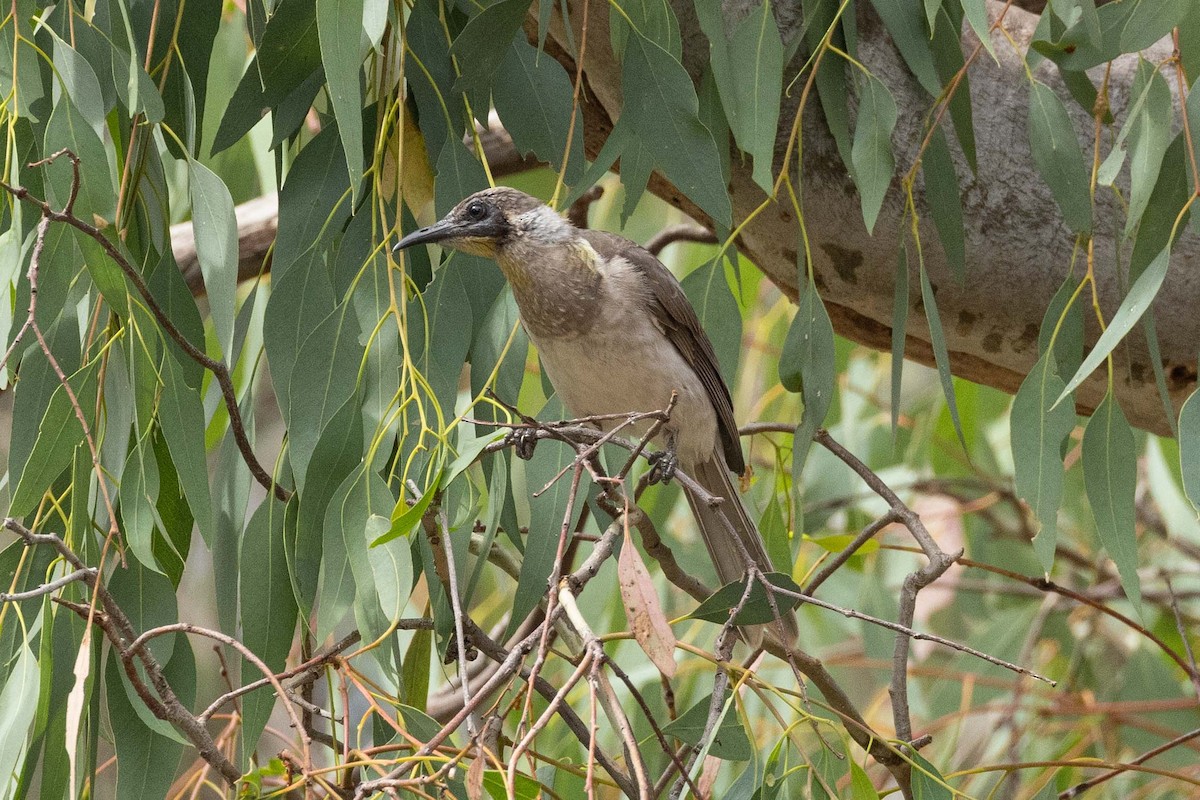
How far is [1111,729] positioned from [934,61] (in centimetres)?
236

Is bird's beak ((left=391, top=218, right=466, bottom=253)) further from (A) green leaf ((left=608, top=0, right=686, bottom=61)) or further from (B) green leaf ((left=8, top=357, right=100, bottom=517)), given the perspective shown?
(B) green leaf ((left=8, top=357, right=100, bottom=517))

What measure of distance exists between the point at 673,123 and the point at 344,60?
522mm

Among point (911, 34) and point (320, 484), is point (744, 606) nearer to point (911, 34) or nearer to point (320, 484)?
point (320, 484)

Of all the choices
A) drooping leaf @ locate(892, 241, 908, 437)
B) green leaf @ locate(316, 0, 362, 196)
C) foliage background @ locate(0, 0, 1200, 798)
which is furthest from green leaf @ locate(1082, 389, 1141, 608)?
green leaf @ locate(316, 0, 362, 196)

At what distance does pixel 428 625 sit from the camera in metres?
2.02

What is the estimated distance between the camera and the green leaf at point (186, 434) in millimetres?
1967

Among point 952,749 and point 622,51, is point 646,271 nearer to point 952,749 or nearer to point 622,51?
point 622,51

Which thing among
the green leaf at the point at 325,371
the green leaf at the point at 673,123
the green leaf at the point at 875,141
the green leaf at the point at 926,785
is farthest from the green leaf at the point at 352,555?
the green leaf at the point at 875,141

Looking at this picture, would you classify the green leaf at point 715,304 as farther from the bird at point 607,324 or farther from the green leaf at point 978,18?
the green leaf at point 978,18

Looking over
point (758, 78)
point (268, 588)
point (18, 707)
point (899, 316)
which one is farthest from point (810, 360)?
point (18, 707)

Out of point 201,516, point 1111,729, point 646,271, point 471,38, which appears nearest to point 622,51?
point 471,38

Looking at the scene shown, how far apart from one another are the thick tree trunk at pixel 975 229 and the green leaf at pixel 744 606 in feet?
2.90

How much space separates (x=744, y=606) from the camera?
1.93 meters

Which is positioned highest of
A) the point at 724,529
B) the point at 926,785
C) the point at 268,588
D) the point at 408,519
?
the point at 408,519
